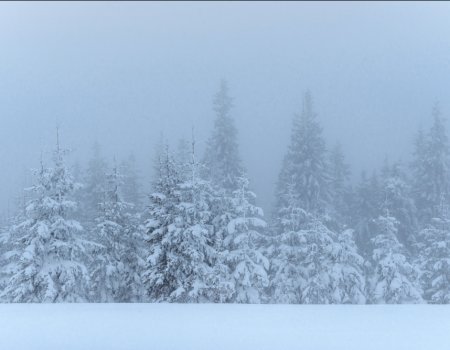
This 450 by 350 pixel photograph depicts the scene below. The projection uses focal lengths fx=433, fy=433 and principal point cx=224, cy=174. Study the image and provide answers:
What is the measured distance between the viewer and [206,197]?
1944cm

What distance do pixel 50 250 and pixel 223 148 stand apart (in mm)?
17362

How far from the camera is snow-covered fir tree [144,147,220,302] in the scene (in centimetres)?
1722

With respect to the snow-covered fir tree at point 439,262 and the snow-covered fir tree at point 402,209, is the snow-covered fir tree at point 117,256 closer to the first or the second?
the snow-covered fir tree at point 439,262

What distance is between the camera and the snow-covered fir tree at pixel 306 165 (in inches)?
1265

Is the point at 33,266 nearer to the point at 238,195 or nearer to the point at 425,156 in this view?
the point at 238,195

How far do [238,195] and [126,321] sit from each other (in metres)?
13.8

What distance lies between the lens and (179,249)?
17.3 metres

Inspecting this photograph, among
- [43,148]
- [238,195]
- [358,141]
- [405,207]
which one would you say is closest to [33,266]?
[43,148]

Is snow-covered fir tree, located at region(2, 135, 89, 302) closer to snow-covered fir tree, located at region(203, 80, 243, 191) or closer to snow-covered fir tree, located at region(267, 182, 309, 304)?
snow-covered fir tree, located at region(267, 182, 309, 304)

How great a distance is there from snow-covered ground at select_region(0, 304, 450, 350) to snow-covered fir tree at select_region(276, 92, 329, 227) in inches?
959

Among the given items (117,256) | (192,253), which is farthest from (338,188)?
(192,253)

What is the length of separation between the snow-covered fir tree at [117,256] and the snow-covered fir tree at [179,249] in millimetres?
2900

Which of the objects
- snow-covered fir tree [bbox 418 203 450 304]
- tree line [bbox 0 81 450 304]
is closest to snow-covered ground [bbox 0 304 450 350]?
tree line [bbox 0 81 450 304]

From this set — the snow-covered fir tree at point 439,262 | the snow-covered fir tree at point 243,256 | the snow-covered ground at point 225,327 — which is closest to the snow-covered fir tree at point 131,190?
the snow-covered fir tree at point 243,256
